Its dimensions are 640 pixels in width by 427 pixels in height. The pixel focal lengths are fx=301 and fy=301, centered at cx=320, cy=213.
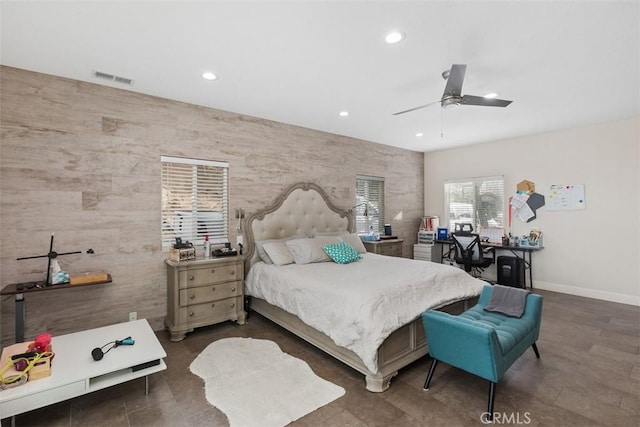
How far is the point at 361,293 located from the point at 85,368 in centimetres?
204

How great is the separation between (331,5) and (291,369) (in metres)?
2.80

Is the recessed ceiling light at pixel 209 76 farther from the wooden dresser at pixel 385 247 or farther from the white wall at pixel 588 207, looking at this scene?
the white wall at pixel 588 207

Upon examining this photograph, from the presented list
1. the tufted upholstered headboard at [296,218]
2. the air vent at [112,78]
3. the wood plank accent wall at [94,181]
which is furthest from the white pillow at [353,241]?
the air vent at [112,78]

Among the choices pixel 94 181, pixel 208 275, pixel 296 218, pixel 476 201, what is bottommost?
pixel 208 275

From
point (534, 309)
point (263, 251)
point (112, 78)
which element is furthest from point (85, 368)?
point (534, 309)

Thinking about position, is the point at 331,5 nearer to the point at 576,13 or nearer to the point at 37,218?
the point at 576,13

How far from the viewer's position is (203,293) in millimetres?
3365

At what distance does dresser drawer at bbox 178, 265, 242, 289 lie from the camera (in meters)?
3.25

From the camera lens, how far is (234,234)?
4.02m

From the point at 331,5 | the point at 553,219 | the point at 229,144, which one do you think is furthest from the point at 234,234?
the point at 553,219

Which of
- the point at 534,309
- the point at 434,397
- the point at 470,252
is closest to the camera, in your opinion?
the point at 434,397

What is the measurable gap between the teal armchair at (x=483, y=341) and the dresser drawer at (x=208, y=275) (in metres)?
2.24

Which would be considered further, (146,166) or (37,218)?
(146,166)

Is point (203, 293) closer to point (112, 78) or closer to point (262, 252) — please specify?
point (262, 252)
